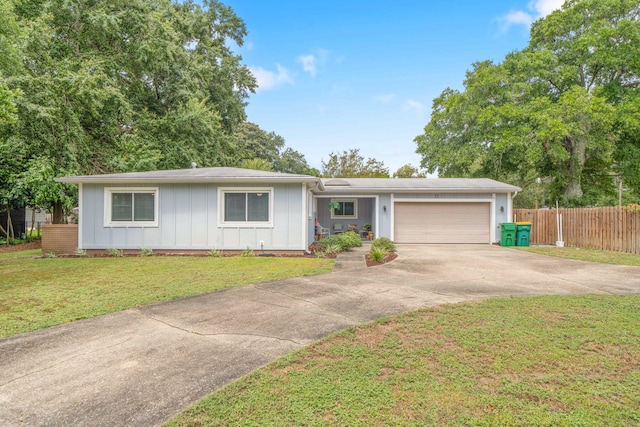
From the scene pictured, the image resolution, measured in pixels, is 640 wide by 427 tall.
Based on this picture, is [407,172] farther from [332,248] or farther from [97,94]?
[97,94]

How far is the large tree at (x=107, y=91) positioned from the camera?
12.2m

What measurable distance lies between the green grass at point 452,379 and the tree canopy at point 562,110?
17.2 m

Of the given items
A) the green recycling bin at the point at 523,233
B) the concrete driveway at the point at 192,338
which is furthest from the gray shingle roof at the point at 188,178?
the green recycling bin at the point at 523,233

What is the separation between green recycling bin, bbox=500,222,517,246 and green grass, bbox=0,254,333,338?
7940 millimetres

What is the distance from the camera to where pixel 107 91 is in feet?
45.1

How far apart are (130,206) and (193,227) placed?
6.96 feet

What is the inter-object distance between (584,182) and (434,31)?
13.9 metres

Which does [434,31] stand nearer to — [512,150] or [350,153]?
[512,150]

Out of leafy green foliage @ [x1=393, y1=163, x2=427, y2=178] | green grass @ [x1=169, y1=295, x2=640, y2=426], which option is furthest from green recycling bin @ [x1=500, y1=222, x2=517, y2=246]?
leafy green foliage @ [x1=393, y1=163, x2=427, y2=178]

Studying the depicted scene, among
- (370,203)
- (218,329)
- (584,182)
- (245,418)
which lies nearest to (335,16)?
(370,203)

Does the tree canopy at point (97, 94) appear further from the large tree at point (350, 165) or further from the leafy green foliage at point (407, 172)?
the leafy green foliage at point (407, 172)

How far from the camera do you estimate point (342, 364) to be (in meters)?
2.84

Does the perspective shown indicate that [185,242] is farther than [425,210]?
No

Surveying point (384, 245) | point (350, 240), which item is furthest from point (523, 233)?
point (350, 240)
